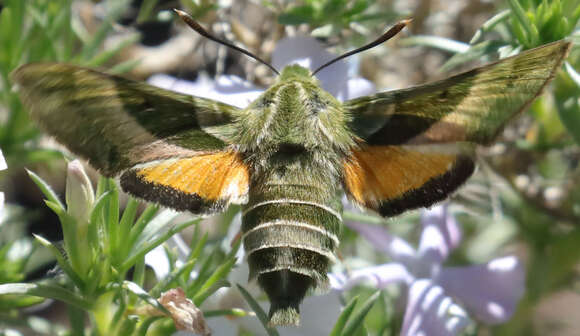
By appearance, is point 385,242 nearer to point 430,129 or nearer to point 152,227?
point 430,129

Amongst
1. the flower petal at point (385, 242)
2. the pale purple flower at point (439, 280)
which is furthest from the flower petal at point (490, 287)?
the flower petal at point (385, 242)

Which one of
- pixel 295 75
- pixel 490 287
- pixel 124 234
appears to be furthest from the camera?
pixel 490 287

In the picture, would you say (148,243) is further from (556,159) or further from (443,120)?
(556,159)

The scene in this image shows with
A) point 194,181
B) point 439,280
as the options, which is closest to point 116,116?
point 194,181

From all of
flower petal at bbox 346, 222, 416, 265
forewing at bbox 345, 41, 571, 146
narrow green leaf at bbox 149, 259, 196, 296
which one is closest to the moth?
forewing at bbox 345, 41, 571, 146

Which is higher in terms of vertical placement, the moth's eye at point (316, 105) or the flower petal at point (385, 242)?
the moth's eye at point (316, 105)

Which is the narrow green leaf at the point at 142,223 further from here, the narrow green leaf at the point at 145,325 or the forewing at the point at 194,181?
the narrow green leaf at the point at 145,325
